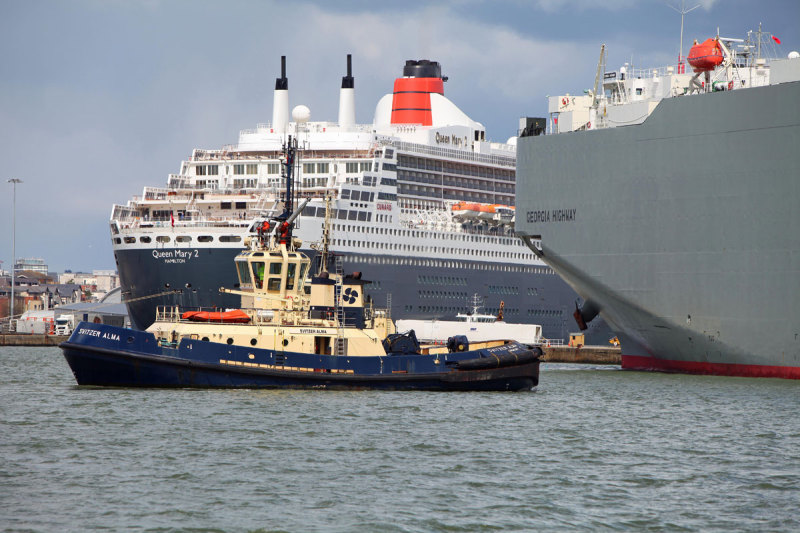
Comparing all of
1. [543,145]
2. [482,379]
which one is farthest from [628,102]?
[482,379]

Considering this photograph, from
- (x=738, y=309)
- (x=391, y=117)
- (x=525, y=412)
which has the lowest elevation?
(x=525, y=412)

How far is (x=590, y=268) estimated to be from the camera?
4588 cm

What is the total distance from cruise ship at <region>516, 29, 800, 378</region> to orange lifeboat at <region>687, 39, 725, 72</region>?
1.7 inches

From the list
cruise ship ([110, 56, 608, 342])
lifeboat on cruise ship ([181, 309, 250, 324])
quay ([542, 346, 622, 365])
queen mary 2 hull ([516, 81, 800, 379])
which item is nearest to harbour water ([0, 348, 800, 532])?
lifeboat on cruise ship ([181, 309, 250, 324])

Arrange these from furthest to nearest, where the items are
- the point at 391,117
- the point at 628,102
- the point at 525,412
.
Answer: the point at 391,117 → the point at 628,102 → the point at 525,412

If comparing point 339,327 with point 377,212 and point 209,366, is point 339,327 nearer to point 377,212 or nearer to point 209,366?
point 209,366

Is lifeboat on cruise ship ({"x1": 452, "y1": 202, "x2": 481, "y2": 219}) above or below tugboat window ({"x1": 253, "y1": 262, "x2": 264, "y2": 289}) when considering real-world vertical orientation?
above

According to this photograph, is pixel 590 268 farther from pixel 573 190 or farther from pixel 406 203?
pixel 406 203

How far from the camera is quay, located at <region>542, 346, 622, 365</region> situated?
68.1 metres

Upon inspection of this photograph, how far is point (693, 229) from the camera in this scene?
139 ft

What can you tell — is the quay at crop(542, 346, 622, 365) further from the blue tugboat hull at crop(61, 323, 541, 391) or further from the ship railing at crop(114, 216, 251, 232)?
the blue tugboat hull at crop(61, 323, 541, 391)

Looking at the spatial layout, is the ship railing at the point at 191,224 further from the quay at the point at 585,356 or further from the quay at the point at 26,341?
the quay at the point at 585,356

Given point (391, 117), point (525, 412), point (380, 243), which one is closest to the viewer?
point (525, 412)

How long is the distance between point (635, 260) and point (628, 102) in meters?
7.21
